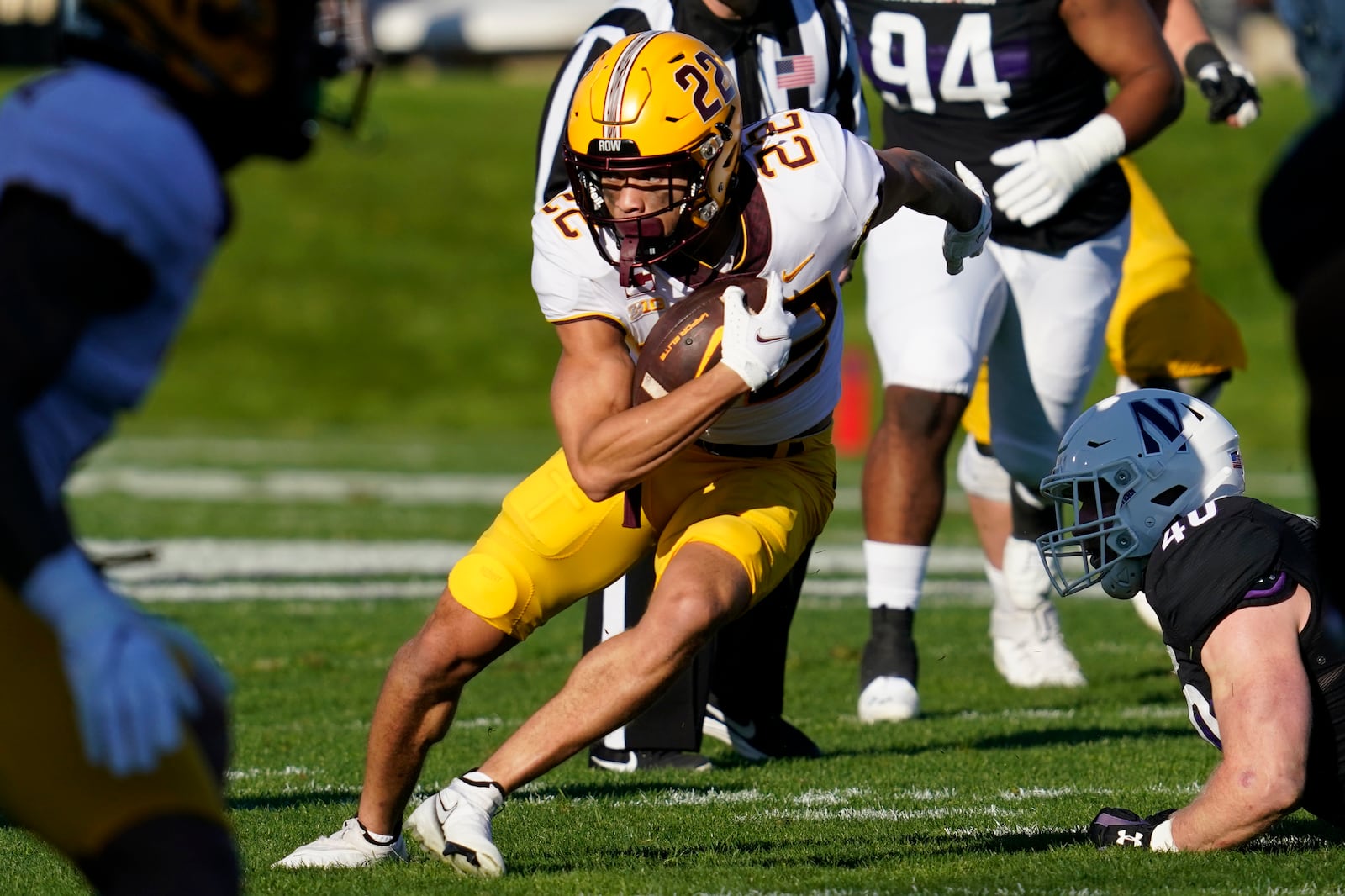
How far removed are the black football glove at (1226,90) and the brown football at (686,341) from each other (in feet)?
11.0

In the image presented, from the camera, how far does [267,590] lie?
8281mm

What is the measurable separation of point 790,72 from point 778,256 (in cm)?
166

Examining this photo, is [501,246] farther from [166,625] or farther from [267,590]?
[166,625]

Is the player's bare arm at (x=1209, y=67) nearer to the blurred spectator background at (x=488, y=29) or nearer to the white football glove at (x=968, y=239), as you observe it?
the white football glove at (x=968, y=239)

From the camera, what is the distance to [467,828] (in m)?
3.46

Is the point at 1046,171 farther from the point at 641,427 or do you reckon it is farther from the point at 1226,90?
the point at 641,427

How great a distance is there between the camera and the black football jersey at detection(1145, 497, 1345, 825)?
11.3ft

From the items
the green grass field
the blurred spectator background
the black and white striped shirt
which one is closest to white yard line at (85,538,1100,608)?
the green grass field

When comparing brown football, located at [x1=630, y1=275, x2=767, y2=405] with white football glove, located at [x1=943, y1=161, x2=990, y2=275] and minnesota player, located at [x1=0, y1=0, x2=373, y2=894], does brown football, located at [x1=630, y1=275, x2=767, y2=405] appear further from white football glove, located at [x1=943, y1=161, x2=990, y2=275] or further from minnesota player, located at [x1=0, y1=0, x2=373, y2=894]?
minnesota player, located at [x1=0, y1=0, x2=373, y2=894]

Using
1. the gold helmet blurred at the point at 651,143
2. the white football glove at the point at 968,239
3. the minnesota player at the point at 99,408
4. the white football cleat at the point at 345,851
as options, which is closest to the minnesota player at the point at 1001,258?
the white football glove at the point at 968,239

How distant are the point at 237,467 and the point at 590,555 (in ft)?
36.7

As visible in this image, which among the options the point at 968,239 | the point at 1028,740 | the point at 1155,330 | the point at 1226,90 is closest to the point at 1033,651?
the point at 1028,740

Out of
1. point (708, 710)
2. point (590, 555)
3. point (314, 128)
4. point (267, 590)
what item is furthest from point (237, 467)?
point (314, 128)

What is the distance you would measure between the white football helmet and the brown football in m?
0.77
